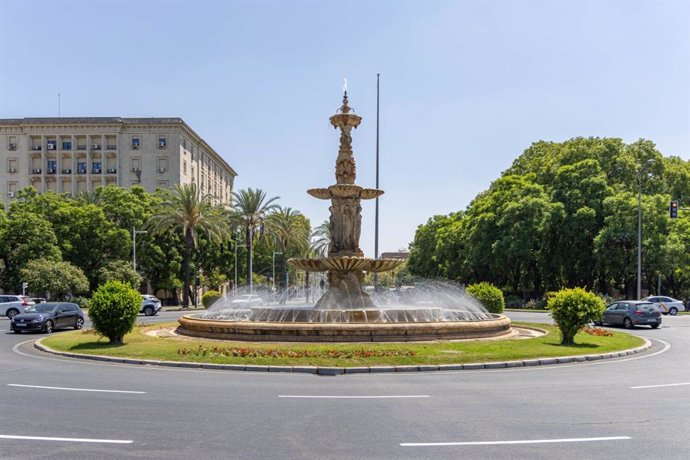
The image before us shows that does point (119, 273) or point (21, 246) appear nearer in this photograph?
point (21, 246)

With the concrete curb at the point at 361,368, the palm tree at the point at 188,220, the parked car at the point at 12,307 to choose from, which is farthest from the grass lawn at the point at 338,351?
the palm tree at the point at 188,220

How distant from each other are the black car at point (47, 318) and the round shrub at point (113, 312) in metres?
8.22

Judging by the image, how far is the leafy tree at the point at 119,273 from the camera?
51.7m

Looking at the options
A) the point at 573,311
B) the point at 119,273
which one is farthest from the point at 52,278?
the point at 573,311

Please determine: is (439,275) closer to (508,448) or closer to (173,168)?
(173,168)

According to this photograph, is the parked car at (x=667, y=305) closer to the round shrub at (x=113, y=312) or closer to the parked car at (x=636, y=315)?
the parked car at (x=636, y=315)

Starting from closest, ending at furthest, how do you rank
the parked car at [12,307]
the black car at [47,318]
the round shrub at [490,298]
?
the black car at [47,318] → the round shrub at [490,298] → the parked car at [12,307]

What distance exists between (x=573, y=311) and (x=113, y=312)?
13586 millimetres

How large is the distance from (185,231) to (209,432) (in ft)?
151

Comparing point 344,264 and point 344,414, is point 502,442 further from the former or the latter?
point 344,264

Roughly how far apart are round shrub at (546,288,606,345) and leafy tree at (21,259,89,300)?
38.9m

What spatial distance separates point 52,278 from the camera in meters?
46.1

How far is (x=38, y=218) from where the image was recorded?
51656mm

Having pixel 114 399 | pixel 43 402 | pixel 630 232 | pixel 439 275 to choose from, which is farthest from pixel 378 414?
pixel 439 275
